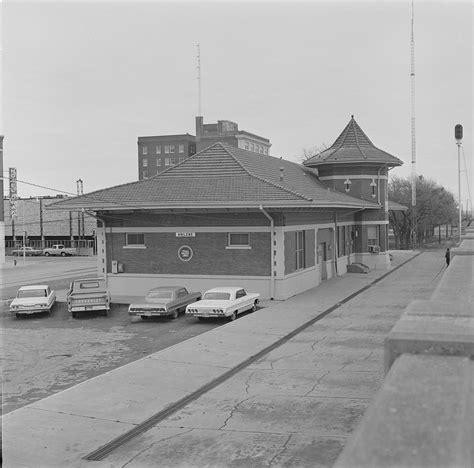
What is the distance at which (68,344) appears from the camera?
62.3 ft

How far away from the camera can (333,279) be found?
36.2 meters

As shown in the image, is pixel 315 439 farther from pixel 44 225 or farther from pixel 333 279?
pixel 44 225

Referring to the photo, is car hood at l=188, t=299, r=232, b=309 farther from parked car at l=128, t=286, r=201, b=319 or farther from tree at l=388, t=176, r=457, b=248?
tree at l=388, t=176, r=457, b=248

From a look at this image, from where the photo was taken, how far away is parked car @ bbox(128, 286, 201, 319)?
22797 millimetres

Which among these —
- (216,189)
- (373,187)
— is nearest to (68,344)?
(216,189)

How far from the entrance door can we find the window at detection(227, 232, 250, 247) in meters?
7.69

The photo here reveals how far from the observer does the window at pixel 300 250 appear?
1195 inches

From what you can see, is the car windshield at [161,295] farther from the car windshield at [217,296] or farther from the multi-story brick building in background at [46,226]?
the multi-story brick building in background at [46,226]

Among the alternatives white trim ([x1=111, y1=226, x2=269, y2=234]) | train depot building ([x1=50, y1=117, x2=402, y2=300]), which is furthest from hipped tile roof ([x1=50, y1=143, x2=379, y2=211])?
white trim ([x1=111, y1=226, x2=269, y2=234])

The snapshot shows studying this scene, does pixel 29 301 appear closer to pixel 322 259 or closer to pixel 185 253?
pixel 185 253

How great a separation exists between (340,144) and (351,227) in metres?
7.00

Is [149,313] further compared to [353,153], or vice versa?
[353,153]

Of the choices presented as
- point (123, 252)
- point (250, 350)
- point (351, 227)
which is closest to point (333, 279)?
point (351, 227)

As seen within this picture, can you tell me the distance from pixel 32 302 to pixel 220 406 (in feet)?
49.6
